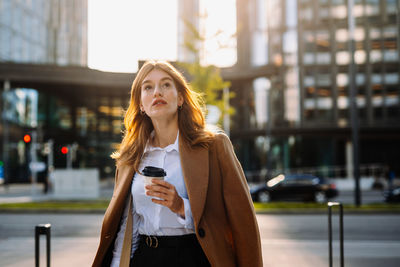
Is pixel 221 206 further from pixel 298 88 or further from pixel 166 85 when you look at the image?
pixel 298 88

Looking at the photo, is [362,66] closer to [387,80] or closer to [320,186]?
[387,80]

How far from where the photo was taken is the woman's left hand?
2270 mm

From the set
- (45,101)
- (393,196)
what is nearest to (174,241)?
(393,196)

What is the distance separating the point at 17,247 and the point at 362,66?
37.0 metres

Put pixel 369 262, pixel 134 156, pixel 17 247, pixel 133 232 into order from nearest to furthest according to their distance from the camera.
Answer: pixel 133 232 → pixel 134 156 → pixel 369 262 → pixel 17 247

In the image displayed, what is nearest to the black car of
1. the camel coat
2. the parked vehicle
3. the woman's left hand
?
the parked vehicle

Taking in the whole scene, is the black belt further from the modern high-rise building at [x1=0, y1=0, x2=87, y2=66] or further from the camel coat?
the modern high-rise building at [x1=0, y1=0, x2=87, y2=66]

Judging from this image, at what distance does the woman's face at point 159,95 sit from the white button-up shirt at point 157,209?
198 millimetres

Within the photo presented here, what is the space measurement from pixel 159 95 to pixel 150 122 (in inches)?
15.9

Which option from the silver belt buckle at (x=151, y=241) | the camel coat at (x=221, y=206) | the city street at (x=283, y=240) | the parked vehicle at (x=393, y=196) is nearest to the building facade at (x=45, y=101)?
the city street at (x=283, y=240)

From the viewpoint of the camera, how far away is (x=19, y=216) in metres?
15.0

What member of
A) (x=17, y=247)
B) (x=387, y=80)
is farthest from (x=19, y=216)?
(x=387, y=80)

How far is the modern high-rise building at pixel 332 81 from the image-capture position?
38.9m

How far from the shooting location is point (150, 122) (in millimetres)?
3021
